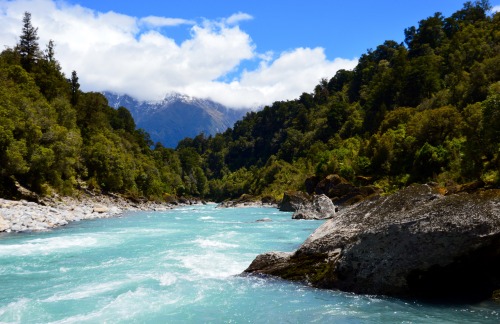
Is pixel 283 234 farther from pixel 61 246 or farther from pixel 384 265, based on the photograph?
pixel 384 265

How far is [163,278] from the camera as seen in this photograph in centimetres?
1286

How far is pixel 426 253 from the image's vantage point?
31.9 feet

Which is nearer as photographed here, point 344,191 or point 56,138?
point 56,138

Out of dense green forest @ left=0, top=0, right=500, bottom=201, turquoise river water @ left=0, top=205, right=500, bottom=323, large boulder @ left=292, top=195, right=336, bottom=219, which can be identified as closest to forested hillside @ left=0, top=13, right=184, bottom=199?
dense green forest @ left=0, top=0, right=500, bottom=201

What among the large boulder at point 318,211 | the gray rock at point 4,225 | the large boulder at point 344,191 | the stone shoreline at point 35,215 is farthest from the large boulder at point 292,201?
the gray rock at point 4,225

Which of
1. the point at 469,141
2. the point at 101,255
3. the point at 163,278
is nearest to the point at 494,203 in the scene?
the point at 163,278

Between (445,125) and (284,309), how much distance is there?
51.2 m

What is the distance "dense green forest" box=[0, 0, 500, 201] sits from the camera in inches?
1513

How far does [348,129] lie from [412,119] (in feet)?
157

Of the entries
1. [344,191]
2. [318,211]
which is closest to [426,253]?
[318,211]

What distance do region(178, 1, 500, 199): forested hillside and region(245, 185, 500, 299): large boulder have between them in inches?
905

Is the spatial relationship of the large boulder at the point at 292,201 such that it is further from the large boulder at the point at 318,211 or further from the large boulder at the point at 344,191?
the large boulder at the point at 318,211

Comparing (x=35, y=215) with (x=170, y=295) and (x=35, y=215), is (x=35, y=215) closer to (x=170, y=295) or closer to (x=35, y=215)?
(x=35, y=215)

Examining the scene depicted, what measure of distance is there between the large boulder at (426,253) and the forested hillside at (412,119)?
2298cm
